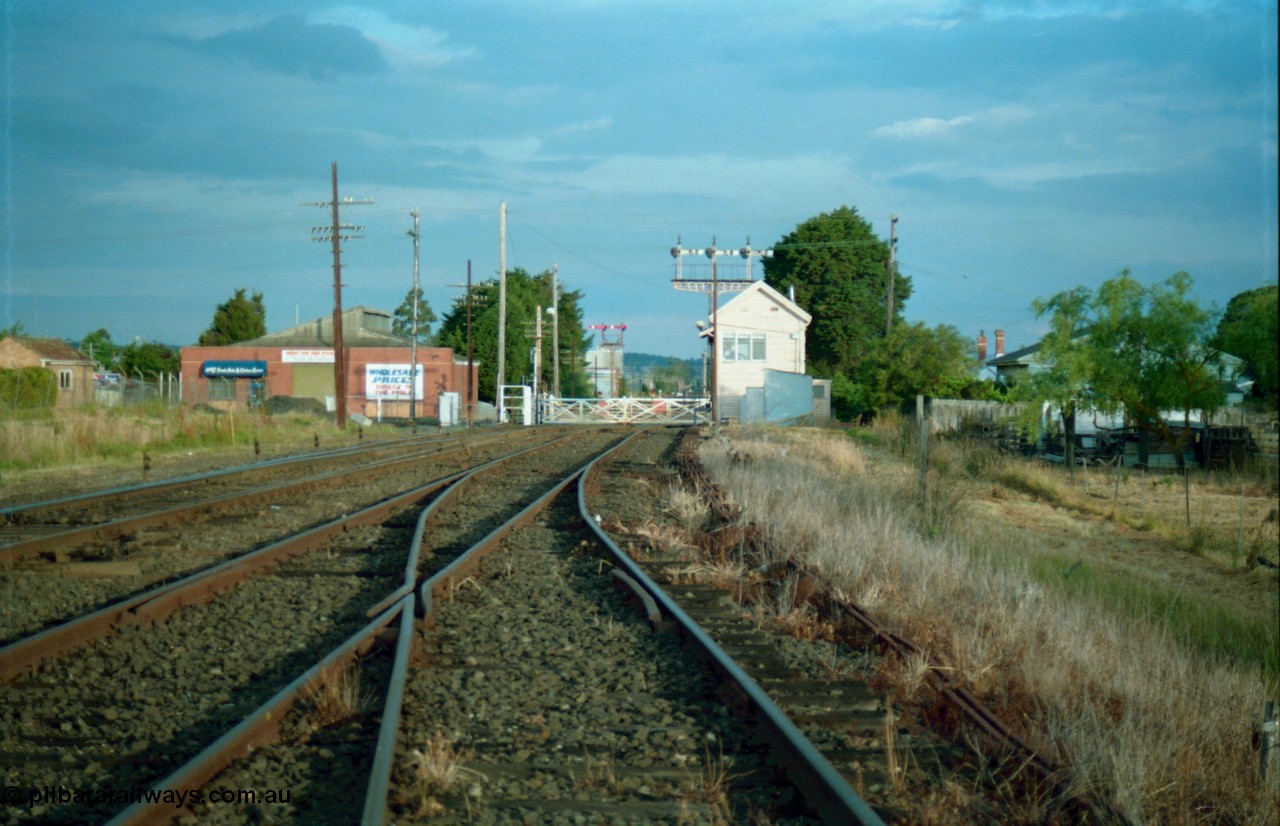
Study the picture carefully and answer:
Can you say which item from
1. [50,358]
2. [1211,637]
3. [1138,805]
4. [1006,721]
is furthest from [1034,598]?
[50,358]

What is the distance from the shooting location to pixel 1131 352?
20688 millimetres

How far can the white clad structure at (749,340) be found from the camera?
52.7 m

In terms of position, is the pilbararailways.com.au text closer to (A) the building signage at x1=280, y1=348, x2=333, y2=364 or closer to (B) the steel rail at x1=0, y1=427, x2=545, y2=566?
(B) the steel rail at x1=0, y1=427, x2=545, y2=566

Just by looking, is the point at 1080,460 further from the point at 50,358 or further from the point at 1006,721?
the point at 50,358

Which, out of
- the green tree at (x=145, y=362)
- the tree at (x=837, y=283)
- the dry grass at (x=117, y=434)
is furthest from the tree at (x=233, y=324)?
the dry grass at (x=117, y=434)

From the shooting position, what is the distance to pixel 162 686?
16.6 feet

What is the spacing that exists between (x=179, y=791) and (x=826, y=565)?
581 centimetres

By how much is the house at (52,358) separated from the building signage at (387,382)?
15634 mm

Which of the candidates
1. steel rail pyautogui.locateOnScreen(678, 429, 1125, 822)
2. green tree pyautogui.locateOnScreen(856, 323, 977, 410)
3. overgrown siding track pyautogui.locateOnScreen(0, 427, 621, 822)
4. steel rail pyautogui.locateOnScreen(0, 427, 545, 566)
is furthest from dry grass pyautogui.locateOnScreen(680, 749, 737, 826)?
green tree pyautogui.locateOnScreen(856, 323, 977, 410)

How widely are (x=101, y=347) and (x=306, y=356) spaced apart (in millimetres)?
67341

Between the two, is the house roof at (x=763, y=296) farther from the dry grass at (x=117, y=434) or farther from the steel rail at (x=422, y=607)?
the steel rail at (x=422, y=607)

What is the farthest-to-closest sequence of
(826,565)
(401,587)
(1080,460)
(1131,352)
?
1. (1080,460)
2. (1131,352)
3. (826,565)
4. (401,587)

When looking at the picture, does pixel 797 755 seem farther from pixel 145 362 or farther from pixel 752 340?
pixel 145 362

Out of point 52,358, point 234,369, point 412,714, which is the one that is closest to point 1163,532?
point 412,714
